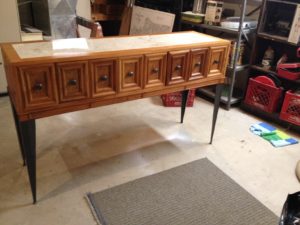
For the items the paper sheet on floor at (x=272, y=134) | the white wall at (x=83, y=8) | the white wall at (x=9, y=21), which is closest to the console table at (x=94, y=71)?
the paper sheet on floor at (x=272, y=134)

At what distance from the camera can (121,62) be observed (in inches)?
61.2

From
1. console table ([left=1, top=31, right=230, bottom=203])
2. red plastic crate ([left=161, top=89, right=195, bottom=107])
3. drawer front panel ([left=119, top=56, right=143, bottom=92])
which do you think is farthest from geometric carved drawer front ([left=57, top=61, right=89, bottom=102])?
red plastic crate ([left=161, top=89, right=195, bottom=107])

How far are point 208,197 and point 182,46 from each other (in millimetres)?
988

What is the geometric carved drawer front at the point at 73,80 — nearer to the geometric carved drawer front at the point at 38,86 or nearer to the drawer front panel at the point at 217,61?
the geometric carved drawer front at the point at 38,86

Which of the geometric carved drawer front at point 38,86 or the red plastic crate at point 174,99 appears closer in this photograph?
the geometric carved drawer front at point 38,86

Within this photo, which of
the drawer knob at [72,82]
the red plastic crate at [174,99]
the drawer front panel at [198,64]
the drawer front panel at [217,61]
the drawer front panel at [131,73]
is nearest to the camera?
the drawer knob at [72,82]

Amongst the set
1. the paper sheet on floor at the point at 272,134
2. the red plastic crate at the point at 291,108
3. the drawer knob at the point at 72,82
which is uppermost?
the drawer knob at the point at 72,82

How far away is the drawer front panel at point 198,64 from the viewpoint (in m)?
1.84

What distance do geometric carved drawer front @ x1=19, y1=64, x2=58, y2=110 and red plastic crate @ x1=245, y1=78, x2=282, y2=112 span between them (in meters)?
2.09

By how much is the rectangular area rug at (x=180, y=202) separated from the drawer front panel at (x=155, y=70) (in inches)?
26.3

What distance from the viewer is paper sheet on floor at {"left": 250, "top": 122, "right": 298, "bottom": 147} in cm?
243

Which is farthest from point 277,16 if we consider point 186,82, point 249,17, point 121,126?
point 121,126

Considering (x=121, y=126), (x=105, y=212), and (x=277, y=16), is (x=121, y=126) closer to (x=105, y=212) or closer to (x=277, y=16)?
(x=105, y=212)

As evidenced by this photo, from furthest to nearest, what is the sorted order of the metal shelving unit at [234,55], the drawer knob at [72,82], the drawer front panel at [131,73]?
1. the metal shelving unit at [234,55]
2. the drawer front panel at [131,73]
3. the drawer knob at [72,82]
